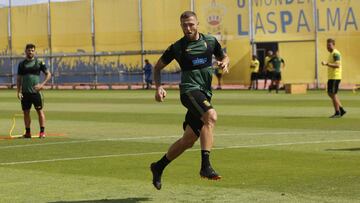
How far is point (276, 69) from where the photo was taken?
1732 inches

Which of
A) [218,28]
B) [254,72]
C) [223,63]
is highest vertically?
[218,28]

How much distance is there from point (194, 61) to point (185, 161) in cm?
328

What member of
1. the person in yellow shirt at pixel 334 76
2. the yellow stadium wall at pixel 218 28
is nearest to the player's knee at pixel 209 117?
the person in yellow shirt at pixel 334 76

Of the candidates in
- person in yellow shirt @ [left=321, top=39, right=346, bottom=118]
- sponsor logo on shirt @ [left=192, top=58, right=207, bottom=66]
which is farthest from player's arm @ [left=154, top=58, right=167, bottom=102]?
person in yellow shirt @ [left=321, top=39, right=346, bottom=118]

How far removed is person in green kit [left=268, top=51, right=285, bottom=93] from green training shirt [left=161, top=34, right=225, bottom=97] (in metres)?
31.5

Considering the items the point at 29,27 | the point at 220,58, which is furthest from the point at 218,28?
the point at 220,58

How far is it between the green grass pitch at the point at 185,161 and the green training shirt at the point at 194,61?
118cm

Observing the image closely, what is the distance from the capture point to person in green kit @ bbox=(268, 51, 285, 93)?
42.9 meters

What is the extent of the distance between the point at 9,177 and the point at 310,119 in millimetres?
12139

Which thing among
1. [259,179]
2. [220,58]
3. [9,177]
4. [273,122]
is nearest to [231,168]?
[259,179]

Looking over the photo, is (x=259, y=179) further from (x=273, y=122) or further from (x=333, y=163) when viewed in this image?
(x=273, y=122)

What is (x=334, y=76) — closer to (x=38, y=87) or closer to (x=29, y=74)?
(x=38, y=87)

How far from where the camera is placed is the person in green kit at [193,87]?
35.0ft

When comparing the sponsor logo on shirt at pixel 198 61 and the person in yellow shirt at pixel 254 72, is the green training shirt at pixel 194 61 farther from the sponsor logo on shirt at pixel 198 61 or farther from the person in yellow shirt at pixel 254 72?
the person in yellow shirt at pixel 254 72
